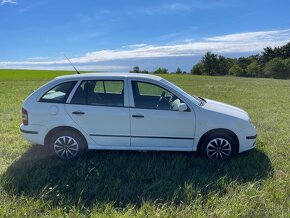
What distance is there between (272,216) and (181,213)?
110cm

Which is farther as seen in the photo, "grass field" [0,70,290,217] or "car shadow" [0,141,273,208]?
"car shadow" [0,141,273,208]

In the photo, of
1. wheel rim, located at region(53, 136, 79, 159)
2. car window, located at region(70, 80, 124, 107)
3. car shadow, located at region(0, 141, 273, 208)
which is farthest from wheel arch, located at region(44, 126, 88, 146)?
car window, located at region(70, 80, 124, 107)

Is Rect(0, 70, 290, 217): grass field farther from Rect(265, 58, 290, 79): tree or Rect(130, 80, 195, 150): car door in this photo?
Rect(265, 58, 290, 79): tree

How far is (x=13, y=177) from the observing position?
14.6ft

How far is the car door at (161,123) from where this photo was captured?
16.6 ft

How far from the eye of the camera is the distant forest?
77.2 m

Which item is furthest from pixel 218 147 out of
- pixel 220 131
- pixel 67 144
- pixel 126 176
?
pixel 67 144

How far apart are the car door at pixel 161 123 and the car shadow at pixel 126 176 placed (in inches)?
12.2

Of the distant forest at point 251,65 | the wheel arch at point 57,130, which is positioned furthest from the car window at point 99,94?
the distant forest at point 251,65

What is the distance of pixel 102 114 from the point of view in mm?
5078

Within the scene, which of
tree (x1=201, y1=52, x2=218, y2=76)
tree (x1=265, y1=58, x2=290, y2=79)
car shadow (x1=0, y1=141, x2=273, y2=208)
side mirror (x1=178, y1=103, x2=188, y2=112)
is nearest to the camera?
car shadow (x1=0, y1=141, x2=273, y2=208)

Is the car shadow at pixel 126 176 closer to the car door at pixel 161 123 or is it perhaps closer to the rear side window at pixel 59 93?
the car door at pixel 161 123

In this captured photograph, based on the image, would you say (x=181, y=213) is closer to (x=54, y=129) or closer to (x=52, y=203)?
(x=52, y=203)

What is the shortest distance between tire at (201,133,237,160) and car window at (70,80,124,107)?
1698 mm
